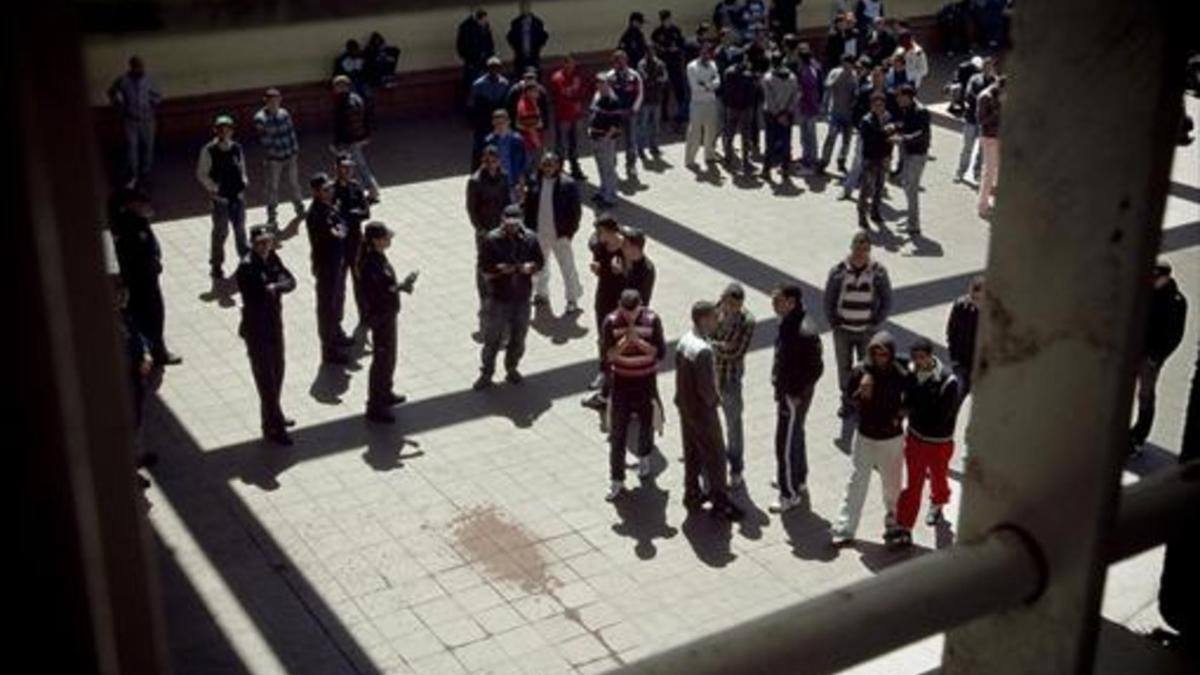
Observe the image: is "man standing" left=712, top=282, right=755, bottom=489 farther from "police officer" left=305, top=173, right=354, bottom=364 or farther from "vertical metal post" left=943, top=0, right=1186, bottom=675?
"vertical metal post" left=943, top=0, right=1186, bottom=675

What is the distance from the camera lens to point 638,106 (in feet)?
58.8

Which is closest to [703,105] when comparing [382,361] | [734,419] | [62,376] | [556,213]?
[556,213]

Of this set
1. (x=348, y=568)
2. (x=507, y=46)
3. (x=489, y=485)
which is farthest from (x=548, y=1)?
(x=507, y=46)

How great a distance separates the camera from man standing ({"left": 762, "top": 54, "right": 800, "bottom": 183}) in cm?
1758

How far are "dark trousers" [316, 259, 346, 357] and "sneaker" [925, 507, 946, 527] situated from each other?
216 inches

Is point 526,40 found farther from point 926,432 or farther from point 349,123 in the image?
point 926,432

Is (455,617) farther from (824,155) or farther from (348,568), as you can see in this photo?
(824,155)

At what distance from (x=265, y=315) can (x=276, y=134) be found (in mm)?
5404

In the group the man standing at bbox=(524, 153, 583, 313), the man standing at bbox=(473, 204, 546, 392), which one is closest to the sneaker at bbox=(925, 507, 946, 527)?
the man standing at bbox=(473, 204, 546, 392)

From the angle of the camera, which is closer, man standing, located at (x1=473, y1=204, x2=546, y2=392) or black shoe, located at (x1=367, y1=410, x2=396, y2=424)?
black shoe, located at (x1=367, y1=410, x2=396, y2=424)

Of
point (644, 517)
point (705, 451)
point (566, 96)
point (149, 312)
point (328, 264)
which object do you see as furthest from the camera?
point (566, 96)

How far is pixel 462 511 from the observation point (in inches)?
397

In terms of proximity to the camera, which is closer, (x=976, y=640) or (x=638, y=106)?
(x=976, y=640)

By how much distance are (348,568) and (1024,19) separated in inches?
325
